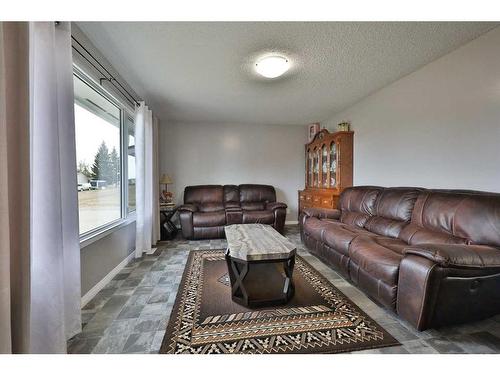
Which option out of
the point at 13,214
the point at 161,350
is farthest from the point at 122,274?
the point at 13,214

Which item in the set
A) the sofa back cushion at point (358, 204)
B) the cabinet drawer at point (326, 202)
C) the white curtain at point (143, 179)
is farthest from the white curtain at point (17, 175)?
the cabinet drawer at point (326, 202)

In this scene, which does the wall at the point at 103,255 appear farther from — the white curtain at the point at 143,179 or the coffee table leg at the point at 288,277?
the coffee table leg at the point at 288,277

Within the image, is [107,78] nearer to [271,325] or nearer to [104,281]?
[104,281]

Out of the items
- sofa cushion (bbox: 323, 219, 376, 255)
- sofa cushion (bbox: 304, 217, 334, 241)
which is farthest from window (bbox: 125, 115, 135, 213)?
sofa cushion (bbox: 323, 219, 376, 255)

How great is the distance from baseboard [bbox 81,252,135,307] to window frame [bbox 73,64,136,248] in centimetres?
44

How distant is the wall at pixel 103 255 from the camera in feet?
6.10

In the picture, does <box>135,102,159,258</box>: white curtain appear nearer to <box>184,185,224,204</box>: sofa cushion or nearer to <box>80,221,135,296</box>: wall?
<box>80,221,135,296</box>: wall

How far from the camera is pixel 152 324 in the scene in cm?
153

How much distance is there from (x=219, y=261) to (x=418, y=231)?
2270 millimetres

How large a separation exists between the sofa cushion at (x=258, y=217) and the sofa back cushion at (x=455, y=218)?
7.40 feet

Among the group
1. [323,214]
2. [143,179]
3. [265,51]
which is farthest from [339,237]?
[143,179]

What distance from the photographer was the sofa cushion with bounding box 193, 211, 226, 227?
12.5 ft
